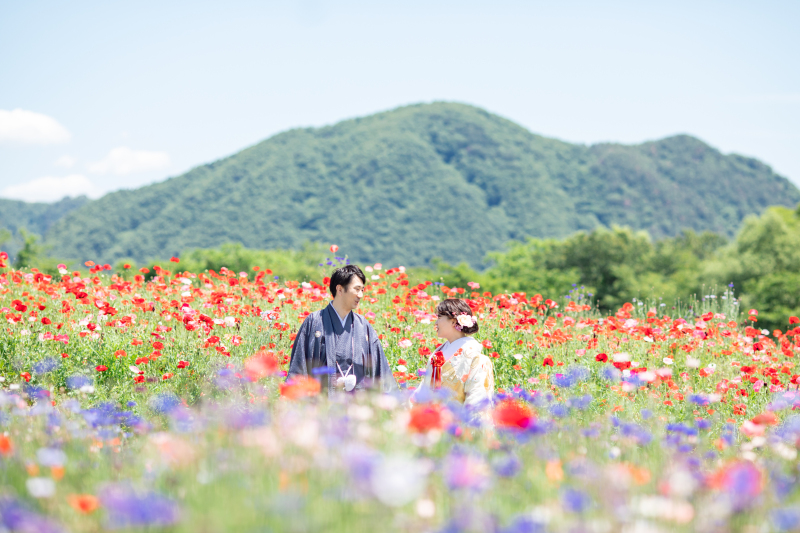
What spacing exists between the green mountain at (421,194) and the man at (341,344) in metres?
85.3

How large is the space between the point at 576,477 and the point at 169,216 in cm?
10763

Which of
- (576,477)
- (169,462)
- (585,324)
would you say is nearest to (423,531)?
(576,477)

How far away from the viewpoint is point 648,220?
108 m

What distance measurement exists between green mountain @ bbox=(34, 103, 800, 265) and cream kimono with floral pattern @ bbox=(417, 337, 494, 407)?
85.6 meters

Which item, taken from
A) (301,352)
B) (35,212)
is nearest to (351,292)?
(301,352)

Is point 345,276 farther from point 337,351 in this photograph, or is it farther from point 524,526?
point 524,526

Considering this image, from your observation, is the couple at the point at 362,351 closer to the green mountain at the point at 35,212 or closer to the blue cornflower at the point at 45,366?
the blue cornflower at the point at 45,366

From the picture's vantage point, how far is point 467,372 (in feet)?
13.4

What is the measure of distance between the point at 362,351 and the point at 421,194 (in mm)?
109562

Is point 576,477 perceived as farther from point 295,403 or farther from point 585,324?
point 585,324

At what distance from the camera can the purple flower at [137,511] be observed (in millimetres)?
1469

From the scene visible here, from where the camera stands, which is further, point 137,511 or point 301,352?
point 301,352

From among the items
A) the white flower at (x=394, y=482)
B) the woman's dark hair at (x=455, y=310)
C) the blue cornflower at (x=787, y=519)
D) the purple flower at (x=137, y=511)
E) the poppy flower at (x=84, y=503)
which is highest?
the woman's dark hair at (x=455, y=310)

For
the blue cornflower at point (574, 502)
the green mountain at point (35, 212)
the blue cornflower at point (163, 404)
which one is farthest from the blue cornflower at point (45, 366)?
the green mountain at point (35, 212)
